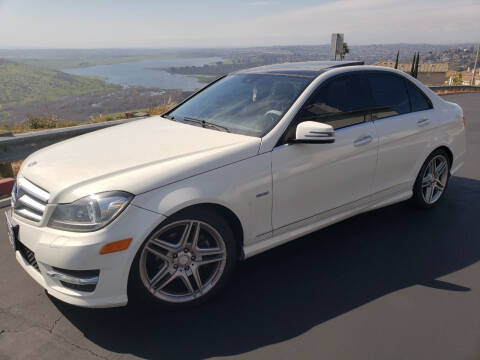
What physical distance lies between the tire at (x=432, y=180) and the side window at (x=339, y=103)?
1.28 metres

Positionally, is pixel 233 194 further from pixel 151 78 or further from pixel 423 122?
pixel 151 78

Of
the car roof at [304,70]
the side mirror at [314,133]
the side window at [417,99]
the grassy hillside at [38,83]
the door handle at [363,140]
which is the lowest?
the grassy hillside at [38,83]

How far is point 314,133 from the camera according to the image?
304 cm

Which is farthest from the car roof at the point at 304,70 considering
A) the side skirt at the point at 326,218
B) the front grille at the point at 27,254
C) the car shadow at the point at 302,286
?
the front grille at the point at 27,254

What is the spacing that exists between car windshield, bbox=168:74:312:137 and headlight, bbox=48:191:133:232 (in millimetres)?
1234

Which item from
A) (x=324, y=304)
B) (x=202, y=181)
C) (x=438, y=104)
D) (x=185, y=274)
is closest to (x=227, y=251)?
(x=185, y=274)

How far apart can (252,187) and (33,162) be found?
1.78m

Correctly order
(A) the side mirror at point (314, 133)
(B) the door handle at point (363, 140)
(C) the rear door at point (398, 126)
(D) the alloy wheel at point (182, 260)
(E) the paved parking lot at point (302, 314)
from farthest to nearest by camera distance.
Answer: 1. (C) the rear door at point (398, 126)
2. (B) the door handle at point (363, 140)
3. (A) the side mirror at point (314, 133)
4. (D) the alloy wheel at point (182, 260)
5. (E) the paved parking lot at point (302, 314)

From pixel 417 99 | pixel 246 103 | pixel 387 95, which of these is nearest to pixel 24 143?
pixel 246 103

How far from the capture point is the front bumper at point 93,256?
237cm

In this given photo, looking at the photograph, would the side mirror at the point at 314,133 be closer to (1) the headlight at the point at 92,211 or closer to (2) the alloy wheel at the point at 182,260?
(2) the alloy wheel at the point at 182,260

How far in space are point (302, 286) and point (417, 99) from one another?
2619mm

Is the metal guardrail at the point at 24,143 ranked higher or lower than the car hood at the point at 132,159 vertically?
lower

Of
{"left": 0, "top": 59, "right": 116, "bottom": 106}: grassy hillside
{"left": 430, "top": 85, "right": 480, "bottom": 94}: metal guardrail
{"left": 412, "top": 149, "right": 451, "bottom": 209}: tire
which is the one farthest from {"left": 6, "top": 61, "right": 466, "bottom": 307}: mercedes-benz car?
{"left": 0, "top": 59, "right": 116, "bottom": 106}: grassy hillside
